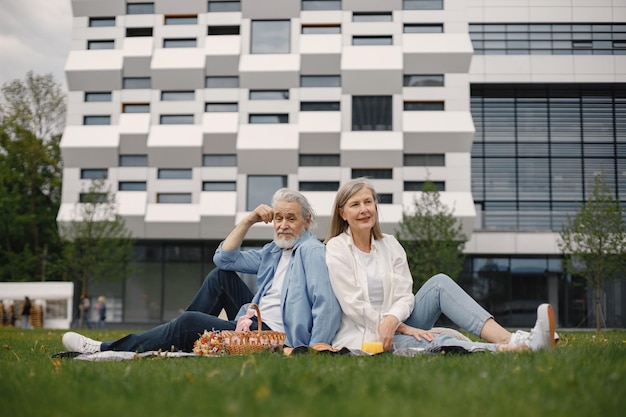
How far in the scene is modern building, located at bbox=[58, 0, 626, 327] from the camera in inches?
1291

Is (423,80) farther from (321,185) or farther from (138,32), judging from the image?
(138,32)

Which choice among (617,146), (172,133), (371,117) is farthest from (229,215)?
(617,146)

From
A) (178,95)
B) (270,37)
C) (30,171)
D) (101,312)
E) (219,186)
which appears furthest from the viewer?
(30,171)

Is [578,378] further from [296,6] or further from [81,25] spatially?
[81,25]

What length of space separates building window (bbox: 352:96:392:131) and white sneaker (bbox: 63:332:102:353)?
1087 inches

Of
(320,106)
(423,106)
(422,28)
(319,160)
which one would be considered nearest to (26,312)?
(319,160)

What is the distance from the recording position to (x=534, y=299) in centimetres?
3362

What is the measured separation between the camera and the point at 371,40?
112 ft

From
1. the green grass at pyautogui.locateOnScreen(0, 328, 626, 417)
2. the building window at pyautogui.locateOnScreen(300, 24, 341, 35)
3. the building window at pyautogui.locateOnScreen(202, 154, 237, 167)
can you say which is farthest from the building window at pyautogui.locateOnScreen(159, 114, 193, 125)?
the green grass at pyautogui.locateOnScreen(0, 328, 626, 417)

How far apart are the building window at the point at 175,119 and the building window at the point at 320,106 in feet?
18.8

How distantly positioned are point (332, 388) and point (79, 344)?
3846 millimetres

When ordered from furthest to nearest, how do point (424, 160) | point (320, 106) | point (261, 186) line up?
point (320, 106)
point (261, 186)
point (424, 160)

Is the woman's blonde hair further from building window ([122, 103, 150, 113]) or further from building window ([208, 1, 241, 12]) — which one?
building window ([208, 1, 241, 12])

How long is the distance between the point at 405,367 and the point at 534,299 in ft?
103
